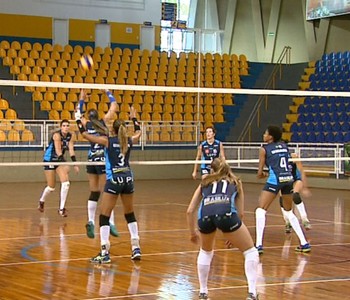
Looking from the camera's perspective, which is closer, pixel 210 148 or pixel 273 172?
pixel 273 172

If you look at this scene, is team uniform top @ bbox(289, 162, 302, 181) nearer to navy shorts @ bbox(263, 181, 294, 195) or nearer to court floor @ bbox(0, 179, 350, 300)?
court floor @ bbox(0, 179, 350, 300)

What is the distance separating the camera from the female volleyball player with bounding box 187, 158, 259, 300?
760 centimetres

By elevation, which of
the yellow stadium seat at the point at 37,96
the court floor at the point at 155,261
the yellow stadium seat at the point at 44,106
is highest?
the yellow stadium seat at the point at 37,96

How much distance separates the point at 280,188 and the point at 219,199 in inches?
159

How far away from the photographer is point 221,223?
7.58 meters

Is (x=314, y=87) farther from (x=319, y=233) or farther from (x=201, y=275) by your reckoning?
(x=201, y=275)

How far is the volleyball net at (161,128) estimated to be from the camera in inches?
994

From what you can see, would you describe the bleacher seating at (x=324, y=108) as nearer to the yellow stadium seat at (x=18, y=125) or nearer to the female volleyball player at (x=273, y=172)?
the yellow stadium seat at (x=18, y=125)

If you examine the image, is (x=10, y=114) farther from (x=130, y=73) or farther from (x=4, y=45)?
(x=130, y=73)

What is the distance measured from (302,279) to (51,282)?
2949mm

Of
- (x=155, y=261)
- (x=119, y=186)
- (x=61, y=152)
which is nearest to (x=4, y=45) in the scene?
(x=61, y=152)

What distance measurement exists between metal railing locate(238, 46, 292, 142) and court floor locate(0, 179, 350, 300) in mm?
12986

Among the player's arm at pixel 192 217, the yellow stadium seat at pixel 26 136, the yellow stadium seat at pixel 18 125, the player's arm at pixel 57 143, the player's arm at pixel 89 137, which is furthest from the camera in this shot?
the yellow stadium seat at pixel 26 136

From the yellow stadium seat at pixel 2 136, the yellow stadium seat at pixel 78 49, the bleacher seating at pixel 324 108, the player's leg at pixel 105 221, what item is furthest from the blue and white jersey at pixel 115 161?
the yellow stadium seat at pixel 78 49
